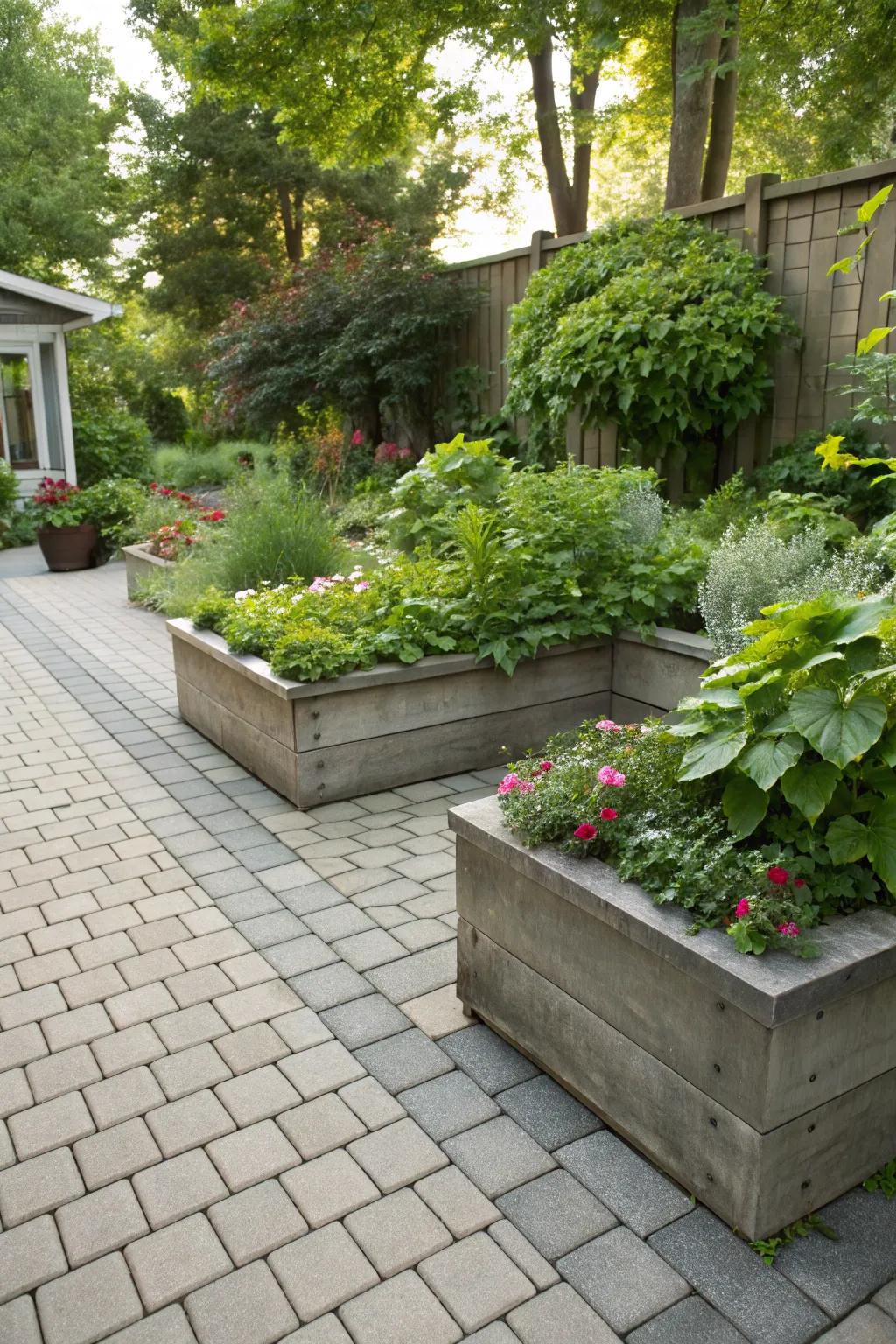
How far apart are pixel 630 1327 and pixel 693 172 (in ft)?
31.4

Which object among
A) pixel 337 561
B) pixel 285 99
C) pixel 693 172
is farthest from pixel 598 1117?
pixel 285 99

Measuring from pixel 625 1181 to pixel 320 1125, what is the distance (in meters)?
0.67

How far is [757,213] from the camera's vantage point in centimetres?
627

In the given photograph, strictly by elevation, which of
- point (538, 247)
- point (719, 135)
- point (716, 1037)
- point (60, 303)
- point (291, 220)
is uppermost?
point (291, 220)

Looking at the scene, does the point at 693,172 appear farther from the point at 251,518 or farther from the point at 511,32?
the point at 251,518

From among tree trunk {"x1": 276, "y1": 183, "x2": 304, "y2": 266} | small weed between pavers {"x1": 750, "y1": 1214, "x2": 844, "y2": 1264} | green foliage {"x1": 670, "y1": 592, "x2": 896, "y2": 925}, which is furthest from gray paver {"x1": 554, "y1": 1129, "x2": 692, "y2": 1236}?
tree trunk {"x1": 276, "y1": 183, "x2": 304, "y2": 266}

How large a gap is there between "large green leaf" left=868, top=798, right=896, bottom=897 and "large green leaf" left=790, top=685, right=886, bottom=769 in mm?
161

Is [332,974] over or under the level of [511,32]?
under

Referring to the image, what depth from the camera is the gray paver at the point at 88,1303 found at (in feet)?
5.81

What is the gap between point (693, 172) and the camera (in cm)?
920

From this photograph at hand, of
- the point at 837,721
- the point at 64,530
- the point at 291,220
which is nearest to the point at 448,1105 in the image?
the point at 837,721

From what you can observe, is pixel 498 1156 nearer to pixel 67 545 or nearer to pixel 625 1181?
pixel 625 1181

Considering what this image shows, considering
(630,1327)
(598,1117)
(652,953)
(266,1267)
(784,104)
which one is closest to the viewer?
(630,1327)

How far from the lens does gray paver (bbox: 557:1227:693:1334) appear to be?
1796 millimetres
